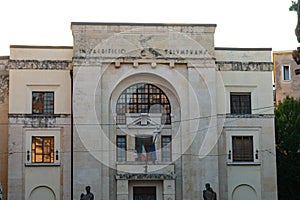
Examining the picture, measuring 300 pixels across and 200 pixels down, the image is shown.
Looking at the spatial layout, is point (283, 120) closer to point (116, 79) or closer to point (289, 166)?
point (289, 166)

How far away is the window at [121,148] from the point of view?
39.3 m

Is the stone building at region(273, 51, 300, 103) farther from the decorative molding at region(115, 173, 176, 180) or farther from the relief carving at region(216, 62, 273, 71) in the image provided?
the decorative molding at region(115, 173, 176, 180)

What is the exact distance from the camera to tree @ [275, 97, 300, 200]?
44281 millimetres

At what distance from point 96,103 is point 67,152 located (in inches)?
129

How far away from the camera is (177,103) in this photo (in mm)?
40219

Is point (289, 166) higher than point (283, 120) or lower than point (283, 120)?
lower

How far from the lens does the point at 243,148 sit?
133ft

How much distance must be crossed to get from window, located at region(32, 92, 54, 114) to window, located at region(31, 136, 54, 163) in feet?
5.16

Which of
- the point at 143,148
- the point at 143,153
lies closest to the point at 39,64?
the point at 143,148

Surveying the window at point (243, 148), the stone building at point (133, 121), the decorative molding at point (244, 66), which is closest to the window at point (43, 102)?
the stone building at point (133, 121)

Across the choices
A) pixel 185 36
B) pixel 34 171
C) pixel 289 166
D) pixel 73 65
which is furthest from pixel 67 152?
pixel 289 166

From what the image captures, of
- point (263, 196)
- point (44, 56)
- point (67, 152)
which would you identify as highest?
point (44, 56)

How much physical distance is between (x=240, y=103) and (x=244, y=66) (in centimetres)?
224

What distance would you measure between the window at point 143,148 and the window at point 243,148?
197 inches
